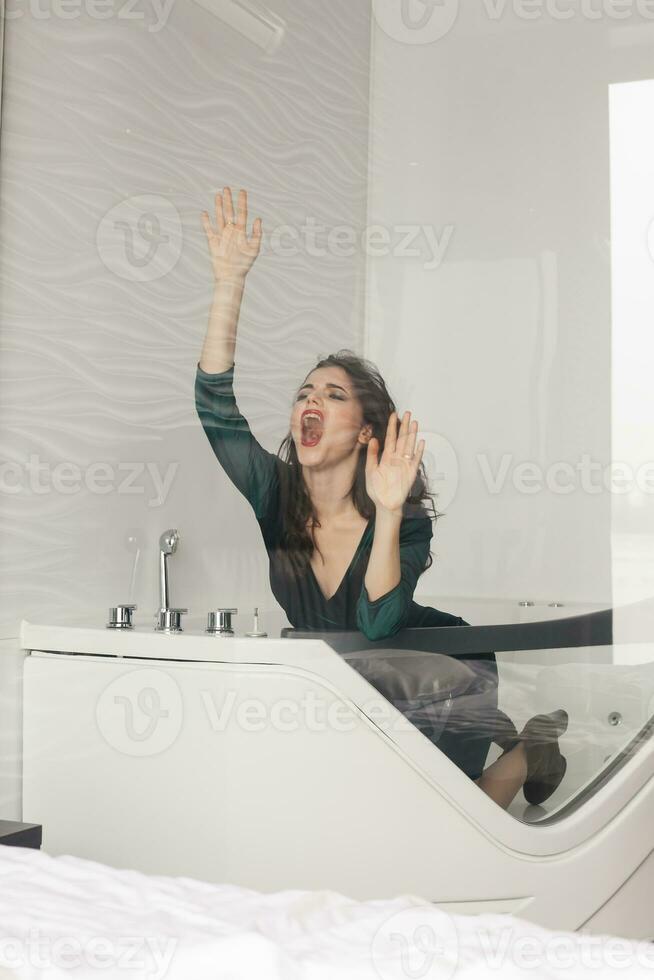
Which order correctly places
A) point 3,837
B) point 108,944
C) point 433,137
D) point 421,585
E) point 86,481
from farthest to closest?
point 86,481 < point 433,137 < point 421,585 < point 3,837 < point 108,944

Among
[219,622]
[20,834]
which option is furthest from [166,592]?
[20,834]

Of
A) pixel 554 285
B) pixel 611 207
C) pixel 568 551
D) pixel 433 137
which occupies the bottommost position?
pixel 568 551

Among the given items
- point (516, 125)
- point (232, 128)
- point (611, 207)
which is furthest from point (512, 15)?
point (232, 128)

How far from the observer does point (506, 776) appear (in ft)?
4.80

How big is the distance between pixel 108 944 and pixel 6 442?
1.05 m

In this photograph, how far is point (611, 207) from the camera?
152 cm

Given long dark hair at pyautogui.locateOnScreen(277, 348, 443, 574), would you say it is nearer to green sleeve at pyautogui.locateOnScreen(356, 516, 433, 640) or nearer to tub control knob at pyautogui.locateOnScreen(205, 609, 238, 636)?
green sleeve at pyautogui.locateOnScreen(356, 516, 433, 640)

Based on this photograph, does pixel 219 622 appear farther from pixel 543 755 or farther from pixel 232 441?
pixel 543 755

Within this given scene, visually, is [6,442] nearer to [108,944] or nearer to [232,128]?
[232,128]

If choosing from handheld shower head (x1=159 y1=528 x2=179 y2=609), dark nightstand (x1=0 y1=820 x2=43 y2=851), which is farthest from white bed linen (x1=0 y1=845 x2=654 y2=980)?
handheld shower head (x1=159 y1=528 x2=179 y2=609)

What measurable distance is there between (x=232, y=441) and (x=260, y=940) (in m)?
1.10

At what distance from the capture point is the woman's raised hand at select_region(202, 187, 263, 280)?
5.68ft

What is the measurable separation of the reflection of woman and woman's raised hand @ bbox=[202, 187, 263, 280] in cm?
26

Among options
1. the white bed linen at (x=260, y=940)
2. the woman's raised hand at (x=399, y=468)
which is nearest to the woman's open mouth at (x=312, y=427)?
the woman's raised hand at (x=399, y=468)
